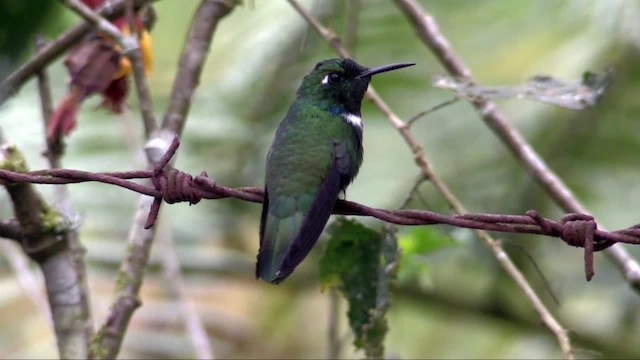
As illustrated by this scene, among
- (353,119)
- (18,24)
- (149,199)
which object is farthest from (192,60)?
(18,24)

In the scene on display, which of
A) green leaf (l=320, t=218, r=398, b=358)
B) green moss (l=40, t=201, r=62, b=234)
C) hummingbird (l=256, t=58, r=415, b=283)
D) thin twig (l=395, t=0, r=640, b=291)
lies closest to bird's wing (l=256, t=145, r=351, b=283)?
hummingbird (l=256, t=58, r=415, b=283)

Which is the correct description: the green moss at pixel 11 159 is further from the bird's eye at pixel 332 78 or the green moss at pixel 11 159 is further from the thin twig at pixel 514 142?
the thin twig at pixel 514 142

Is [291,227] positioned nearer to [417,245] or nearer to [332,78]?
[332,78]

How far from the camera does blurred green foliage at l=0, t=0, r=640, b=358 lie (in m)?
5.33

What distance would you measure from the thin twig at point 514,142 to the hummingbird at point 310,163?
1.27ft

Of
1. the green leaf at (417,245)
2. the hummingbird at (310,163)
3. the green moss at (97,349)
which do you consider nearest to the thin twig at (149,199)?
the green moss at (97,349)

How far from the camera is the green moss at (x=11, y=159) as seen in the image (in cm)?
263

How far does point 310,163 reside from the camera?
274cm

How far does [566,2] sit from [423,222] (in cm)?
374

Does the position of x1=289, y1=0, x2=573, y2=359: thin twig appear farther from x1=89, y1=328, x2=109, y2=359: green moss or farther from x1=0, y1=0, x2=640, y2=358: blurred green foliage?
x1=0, y1=0, x2=640, y2=358: blurred green foliage

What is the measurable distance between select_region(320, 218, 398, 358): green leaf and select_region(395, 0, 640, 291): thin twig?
51 cm

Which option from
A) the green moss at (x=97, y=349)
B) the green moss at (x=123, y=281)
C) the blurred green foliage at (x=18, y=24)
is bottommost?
the green moss at (x=97, y=349)

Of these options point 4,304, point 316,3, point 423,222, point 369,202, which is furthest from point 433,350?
point 423,222

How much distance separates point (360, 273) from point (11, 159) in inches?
39.3
